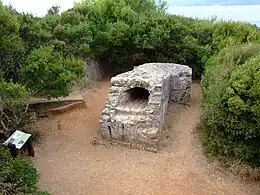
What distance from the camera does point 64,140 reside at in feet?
43.1

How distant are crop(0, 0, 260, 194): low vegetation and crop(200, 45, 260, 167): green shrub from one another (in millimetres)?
31

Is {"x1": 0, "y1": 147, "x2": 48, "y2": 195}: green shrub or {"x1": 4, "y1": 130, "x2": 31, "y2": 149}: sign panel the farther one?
{"x1": 4, "y1": 130, "x2": 31, "y2": 149}: sign panel

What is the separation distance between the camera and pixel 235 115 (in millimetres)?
10961

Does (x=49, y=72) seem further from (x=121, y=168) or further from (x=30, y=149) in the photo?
(x=121, y=168)

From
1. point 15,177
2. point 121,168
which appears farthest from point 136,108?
point 15,177

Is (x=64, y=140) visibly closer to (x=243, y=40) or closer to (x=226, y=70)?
(x=226, y=70)

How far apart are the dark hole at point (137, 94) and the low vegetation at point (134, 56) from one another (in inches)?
100.0

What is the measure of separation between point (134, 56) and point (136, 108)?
839 cm

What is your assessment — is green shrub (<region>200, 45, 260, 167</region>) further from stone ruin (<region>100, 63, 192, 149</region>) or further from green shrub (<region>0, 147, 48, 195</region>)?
green shrub (<region>0, 147, 48, 195</region>)

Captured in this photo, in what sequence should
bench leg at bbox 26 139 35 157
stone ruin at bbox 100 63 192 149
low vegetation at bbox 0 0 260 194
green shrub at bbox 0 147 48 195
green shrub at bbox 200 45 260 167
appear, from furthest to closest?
stone ruin at bbox 100 63 192 149 < bench leg at bbox 26 139 35 157 < low vegetation at bbox 0 0 260 194 < green shrub at bbox 200 45 260 167 < green shrub at bbox 0 147 48 195

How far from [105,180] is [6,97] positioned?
407cm

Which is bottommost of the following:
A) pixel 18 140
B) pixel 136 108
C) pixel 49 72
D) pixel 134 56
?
pixel 134 56

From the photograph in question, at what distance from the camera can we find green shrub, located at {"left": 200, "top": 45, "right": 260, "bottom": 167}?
1070cm

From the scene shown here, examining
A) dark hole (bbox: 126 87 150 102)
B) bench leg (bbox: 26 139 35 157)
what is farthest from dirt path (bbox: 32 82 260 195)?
dark hole (bbox: 126 87 150 102)
